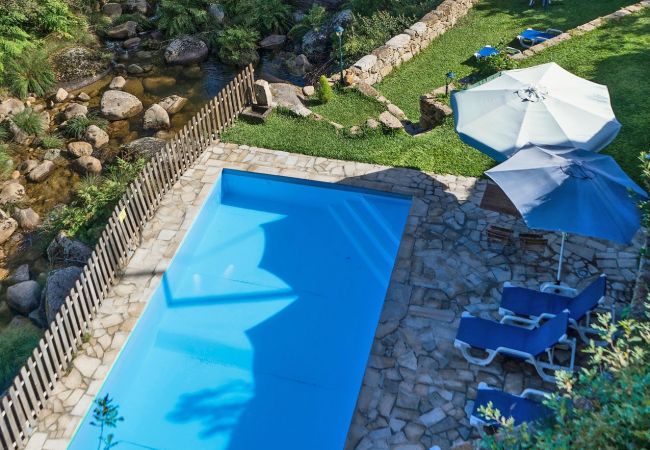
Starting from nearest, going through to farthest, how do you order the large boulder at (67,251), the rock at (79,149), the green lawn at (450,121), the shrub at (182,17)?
the large boulder at (67,251), the green lawn at (450,121), the rock at (79,149), the shrub at (182,17)

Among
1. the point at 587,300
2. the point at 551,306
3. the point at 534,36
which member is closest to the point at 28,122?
the point at 551,306

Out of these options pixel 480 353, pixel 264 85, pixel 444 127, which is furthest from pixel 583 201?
pixel 264 85

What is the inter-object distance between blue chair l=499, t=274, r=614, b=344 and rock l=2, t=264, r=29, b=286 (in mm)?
9634

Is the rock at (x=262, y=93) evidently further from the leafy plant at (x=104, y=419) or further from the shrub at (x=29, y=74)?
the leafy plant at (x=104, y=419)

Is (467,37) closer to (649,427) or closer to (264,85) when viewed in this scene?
(264,85)

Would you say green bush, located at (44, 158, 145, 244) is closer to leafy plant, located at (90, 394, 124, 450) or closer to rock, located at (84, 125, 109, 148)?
rock, located at (84, 125, 109, 148)

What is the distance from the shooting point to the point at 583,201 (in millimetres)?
8305

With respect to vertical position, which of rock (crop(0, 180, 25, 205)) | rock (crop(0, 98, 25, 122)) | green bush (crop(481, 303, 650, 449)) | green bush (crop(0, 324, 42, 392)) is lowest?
green bush (crop(0, 324, 42, 392))

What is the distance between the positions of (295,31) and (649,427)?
17689 mm

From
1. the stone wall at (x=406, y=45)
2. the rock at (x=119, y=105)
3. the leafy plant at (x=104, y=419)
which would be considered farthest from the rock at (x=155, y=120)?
the leafy plant at (x=104, y=419)

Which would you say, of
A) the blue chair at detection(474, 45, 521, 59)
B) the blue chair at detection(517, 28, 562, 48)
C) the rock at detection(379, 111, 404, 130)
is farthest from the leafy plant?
the blue chair at detection(517, 28, 562, 48)

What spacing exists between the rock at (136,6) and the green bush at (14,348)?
14995 mm

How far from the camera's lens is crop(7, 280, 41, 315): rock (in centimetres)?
1152

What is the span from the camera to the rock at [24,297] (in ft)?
37.8
